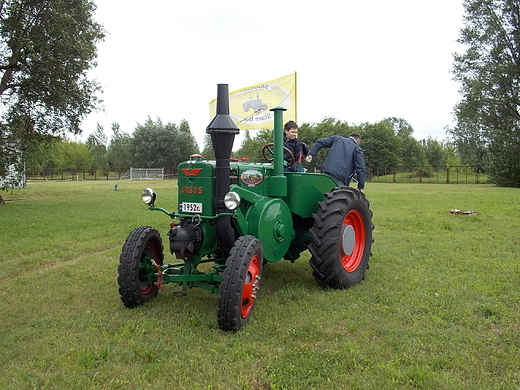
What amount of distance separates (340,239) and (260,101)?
25.4 ft

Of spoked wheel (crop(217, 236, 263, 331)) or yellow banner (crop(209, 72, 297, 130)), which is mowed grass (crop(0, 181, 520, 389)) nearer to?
spoked wheel (crop(217, 236, 263, 331))

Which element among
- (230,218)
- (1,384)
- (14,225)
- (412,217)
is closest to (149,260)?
(230,218)

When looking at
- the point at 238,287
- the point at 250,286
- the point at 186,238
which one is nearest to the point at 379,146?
the point at 186,238

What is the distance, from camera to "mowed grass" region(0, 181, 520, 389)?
2.95m

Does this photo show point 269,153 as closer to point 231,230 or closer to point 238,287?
point 231,230

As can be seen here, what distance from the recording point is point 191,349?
11.0 feet

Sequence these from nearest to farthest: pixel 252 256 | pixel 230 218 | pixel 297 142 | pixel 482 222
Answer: pixel 252 256, pixel 230 218, pixel 297 142, pixel 482 222

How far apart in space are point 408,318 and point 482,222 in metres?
7.10

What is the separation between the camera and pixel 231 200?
13.0 feet

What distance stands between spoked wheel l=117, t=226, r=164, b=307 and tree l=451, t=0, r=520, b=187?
94.2ft

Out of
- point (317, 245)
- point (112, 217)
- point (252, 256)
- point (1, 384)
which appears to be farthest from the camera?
point (112, 217)

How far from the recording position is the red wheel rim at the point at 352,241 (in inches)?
206

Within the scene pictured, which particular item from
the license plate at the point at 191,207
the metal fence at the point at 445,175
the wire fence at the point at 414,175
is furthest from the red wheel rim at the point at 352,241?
the metal fence at the point at 445,175

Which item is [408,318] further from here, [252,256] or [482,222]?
[482,222]
